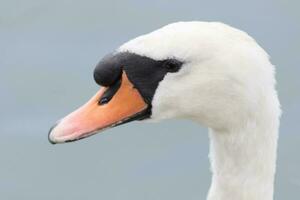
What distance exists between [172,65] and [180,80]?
0.09m

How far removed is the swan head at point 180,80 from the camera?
415cm

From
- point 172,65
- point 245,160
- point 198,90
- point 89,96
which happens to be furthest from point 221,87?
point 89,96

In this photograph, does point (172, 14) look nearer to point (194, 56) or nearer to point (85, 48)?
point (85, 48)

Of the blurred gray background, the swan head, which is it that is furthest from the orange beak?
the blurred gray background

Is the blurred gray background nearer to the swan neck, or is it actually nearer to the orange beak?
the swan neck

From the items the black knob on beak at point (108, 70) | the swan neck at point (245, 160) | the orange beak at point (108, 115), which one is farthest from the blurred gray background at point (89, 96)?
the black knob on beak at point (108, 70)

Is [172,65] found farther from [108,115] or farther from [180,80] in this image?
[108,115]

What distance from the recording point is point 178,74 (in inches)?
166

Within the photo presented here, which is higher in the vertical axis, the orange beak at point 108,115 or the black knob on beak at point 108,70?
the black knob on beak at point 108,70

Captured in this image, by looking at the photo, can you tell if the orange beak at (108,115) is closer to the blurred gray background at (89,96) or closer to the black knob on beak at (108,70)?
the black knob on beak at (108,70)

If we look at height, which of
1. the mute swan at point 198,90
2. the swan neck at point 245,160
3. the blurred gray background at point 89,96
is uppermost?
the blurred gray background at point 89,96

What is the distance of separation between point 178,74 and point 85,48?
3098mm

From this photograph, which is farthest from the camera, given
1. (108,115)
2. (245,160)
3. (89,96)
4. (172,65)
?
(89,96)

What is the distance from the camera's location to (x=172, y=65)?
418 cm
